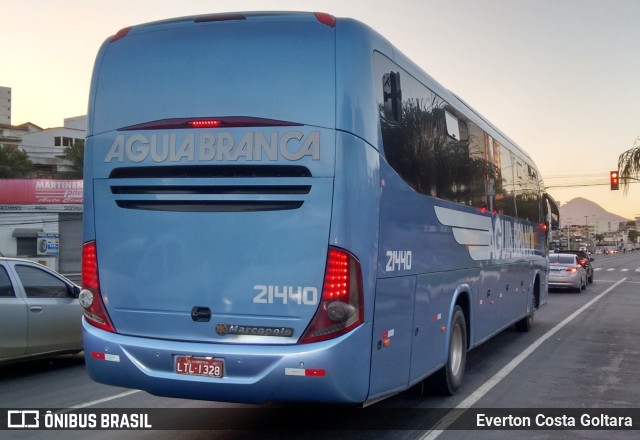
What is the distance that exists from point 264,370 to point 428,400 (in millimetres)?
3192

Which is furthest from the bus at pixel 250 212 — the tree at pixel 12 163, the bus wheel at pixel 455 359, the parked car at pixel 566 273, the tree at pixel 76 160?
the tree at pixel 12 163

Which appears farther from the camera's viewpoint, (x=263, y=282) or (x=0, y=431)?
(x=0, y=431)

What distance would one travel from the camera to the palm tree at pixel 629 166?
20.2 metres

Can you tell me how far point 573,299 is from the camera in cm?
2386

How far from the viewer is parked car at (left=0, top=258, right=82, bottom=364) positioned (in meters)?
8.76

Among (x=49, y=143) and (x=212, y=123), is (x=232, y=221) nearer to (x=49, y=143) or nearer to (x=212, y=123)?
(x=212, y=123)

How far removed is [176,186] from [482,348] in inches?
309

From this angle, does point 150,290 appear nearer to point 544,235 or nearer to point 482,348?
point 482,348

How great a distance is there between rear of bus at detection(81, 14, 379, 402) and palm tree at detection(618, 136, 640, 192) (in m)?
17.3

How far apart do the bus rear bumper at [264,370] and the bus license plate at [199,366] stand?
3 cm

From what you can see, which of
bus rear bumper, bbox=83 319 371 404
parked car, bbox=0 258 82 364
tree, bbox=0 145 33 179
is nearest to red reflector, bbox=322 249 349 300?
bus rear bumper, bbox=83 319 371 404

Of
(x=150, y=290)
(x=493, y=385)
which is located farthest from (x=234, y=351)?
(x=493, y=385)

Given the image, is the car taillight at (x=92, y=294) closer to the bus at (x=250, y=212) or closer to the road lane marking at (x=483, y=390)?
the bus at (x=250, y=212)

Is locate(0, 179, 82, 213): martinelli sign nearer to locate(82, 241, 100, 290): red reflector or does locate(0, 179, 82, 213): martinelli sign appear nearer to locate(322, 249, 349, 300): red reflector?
locate(82, 241, 100, 290): red reflector
